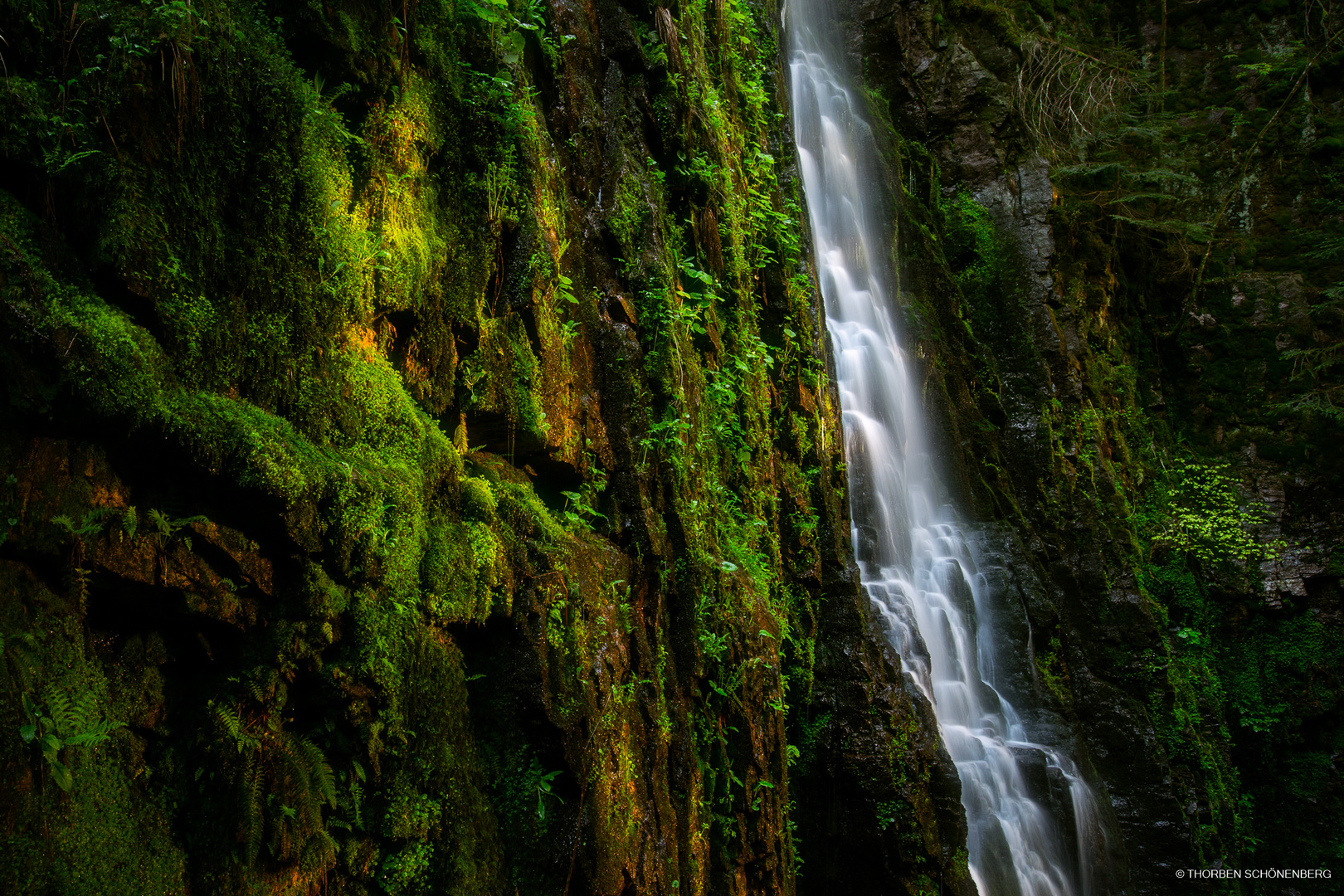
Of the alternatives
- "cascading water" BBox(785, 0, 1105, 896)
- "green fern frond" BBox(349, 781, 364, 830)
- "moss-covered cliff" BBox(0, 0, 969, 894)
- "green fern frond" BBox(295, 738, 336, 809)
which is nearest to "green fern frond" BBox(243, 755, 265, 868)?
"moss-covered cliff" BBox(0, 0, 969, 894)

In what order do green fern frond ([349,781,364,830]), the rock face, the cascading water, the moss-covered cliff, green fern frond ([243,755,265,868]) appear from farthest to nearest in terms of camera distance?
the rock face → the cascading water → green fern frond ([349,781,364,830]) → green fern frond ([243,755,265,868]) → the moss-covered cliff

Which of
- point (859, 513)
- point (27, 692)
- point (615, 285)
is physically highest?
point (615, 285)

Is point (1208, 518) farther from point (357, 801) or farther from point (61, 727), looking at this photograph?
point (61, 727)

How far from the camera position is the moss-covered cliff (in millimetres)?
2355

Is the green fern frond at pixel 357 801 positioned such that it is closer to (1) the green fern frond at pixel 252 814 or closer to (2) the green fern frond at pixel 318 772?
(2) the green fern frond at pixel 318 772

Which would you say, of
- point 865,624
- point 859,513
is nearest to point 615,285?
point 865,624

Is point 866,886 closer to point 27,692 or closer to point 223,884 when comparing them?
point 223,884

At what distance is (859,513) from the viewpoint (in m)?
8.80

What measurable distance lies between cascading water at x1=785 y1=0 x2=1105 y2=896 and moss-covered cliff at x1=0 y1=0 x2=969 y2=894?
2366 millimetres

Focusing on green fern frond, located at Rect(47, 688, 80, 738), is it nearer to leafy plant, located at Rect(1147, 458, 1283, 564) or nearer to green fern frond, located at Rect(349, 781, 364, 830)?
green fern frond, located at Rect(349, 781, 364, 830)

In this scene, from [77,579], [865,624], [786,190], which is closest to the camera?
[77,579]

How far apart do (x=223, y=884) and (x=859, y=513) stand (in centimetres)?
729

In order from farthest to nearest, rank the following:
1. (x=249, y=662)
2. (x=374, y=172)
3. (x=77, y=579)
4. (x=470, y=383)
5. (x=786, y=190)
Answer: (x=786, y=190), (x=470, y=383), (x=374, y=172), (x=249, y=662), (x=77, y=579)

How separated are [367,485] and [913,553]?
8.06 m
